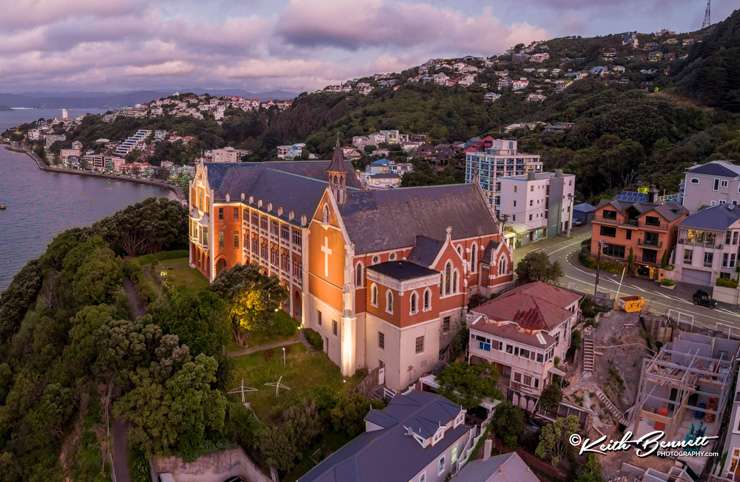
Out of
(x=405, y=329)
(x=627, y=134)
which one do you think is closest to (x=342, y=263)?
(x=405, y=329)

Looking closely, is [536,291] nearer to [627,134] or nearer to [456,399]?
[456,399]

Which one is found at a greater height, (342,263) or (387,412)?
(342,263)

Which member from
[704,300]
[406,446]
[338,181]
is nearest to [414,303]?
[338,181]

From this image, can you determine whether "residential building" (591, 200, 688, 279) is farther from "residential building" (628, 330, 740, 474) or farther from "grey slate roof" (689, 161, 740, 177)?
"residential building" (628, 330, 740, 474)

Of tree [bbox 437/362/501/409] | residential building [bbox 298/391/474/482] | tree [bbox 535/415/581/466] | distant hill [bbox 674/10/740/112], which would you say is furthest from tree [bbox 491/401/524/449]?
Result: distant hill [bbox 674/10/740/112]

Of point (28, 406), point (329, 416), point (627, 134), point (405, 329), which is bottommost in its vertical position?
point (28, 406)

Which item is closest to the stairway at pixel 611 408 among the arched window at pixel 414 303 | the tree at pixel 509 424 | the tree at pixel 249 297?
the tree at pixel 509 424

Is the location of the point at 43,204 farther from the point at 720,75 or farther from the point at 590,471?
the point at 720,75
